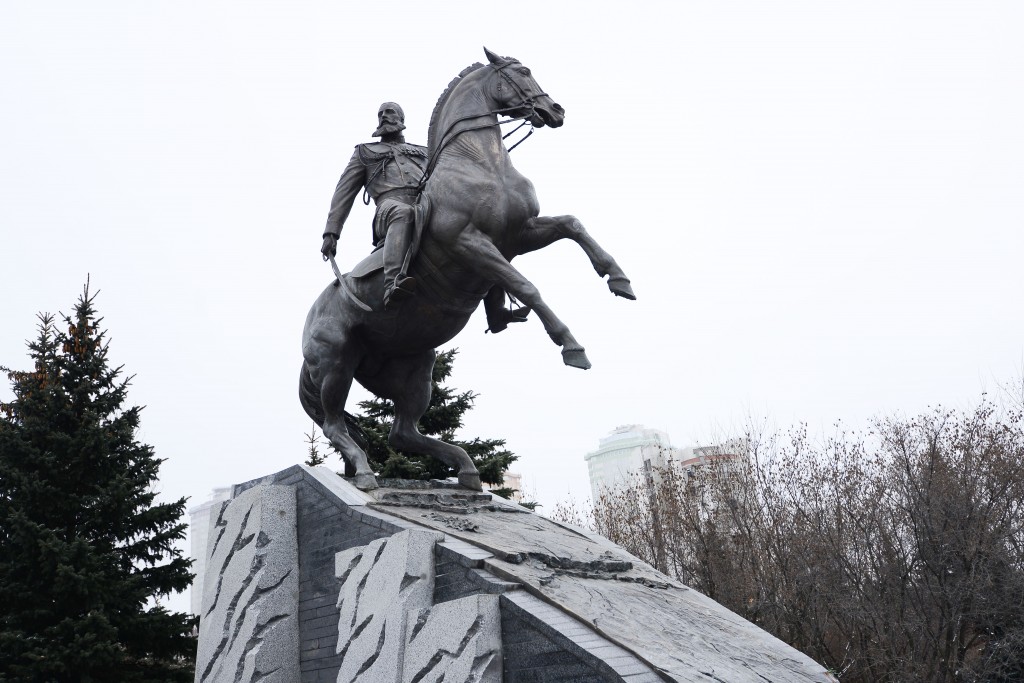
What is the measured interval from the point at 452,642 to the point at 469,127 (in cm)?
444

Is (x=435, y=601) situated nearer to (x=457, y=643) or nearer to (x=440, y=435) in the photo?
(x=457, y=643)

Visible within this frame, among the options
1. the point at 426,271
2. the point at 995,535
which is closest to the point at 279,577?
the point at 426,271

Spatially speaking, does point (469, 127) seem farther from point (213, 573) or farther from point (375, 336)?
point (213, 573)

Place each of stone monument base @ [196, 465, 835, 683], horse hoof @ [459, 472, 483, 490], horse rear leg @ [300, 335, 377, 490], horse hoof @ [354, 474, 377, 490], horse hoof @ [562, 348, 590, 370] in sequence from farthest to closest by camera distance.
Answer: horse hoof @ [459, 472, 483, 490] < horse rear leg @ [300, 335, 377, 490] < horse hoof @ [354, 474, 377, 490] < horse hoof @ [562, 348, 590, 370] < stone monument base @ [196, 465, 835, 683]

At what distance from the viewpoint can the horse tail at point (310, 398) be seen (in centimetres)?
941

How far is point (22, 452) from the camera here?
46.9ft

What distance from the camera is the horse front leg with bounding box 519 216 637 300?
7.62 m

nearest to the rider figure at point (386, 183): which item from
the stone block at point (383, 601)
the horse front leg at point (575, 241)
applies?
the horse front leg at point (575, 241)

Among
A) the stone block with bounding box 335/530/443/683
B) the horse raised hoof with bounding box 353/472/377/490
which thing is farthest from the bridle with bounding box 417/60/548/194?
the stone block with bounding box 335/530/443/683

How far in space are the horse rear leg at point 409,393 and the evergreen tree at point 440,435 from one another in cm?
705

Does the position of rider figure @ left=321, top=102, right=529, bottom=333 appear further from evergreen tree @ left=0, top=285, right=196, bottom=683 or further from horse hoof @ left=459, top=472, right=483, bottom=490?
evergreen tree @ left=0, top=285, right=196, bottom=683

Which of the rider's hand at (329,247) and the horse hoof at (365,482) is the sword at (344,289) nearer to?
the rider's hand at (329,247)

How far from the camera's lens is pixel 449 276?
8.20m

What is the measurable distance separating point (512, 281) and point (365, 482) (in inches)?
89.0
